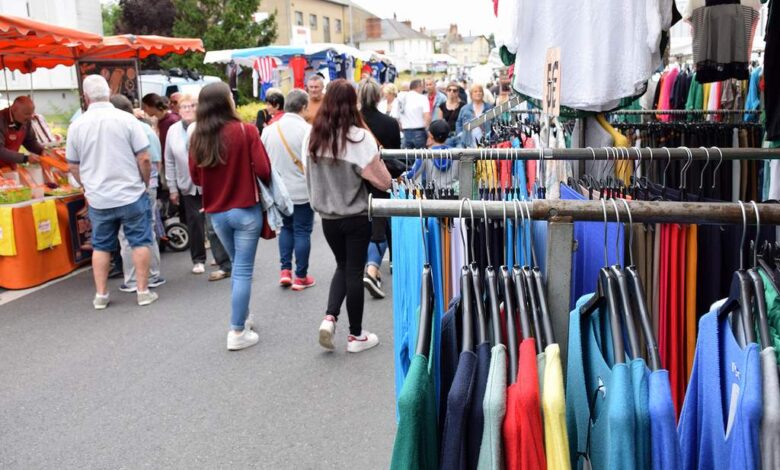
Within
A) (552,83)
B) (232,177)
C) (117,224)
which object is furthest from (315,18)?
(552,83)

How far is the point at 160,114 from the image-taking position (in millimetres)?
7855

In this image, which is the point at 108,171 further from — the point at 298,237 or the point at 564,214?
the point at 564,214

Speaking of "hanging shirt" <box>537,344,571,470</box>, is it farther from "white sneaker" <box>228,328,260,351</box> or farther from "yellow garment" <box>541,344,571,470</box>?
"white sneaker" <box>228,328,260,351</box>

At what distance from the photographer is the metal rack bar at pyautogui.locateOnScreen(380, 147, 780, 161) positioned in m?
2.33

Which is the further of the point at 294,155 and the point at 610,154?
the point at 294,155

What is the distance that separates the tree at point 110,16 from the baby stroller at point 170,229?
32607 mm

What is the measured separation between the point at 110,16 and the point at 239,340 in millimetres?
51526

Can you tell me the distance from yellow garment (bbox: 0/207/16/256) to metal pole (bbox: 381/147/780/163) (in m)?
4.87

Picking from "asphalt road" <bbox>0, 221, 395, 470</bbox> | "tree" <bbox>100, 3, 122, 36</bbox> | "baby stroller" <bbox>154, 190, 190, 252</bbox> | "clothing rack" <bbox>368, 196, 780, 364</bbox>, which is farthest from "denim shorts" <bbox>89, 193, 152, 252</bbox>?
"tree" <bbox>100, 3, 122, 36</bbox>

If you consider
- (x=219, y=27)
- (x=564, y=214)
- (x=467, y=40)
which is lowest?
(x=564, y=214)

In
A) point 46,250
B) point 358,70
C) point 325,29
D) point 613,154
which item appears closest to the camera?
point 613,154

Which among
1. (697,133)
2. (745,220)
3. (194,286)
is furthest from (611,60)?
(194,286)

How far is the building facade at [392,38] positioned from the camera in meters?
83.7

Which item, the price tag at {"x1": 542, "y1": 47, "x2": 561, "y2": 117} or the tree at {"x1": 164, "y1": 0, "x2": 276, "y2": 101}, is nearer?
the price tag at {"x1": 542, "y1": 47, "x2": 561, "y2": 117}
